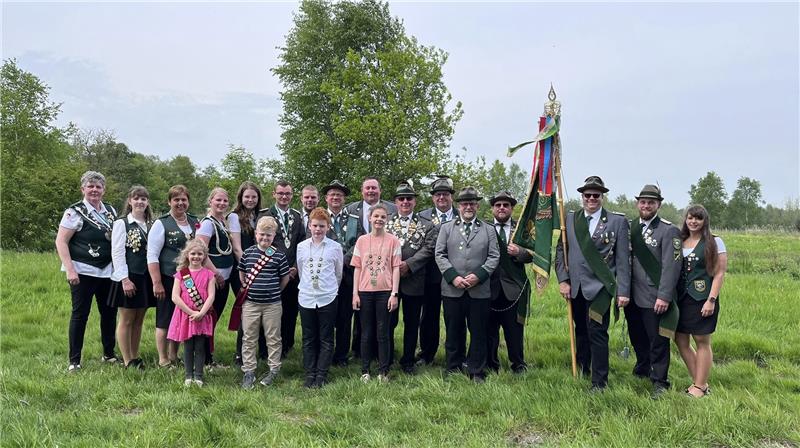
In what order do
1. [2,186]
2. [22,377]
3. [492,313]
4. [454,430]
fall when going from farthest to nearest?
[2,186] → [492,313] → [22,377] → [454,430]

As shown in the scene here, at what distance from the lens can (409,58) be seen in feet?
76.4

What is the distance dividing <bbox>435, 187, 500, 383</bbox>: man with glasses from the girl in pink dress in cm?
256

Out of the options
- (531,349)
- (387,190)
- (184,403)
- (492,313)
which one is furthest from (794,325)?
(387,190)

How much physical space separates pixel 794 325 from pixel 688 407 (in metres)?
4.79

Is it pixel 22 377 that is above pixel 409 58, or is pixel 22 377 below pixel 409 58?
below

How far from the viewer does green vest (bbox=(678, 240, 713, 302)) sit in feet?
16.3

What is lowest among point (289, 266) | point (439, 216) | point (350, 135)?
point (289, 266)

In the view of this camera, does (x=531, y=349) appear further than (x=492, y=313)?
Yes

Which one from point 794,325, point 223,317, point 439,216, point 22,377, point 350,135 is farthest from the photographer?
point 350,135

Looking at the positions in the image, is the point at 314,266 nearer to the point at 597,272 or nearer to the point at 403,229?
the point at 403,229

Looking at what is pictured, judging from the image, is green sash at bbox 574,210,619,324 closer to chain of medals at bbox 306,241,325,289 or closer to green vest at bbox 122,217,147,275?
chain of medals at bbox 306,241,325,289

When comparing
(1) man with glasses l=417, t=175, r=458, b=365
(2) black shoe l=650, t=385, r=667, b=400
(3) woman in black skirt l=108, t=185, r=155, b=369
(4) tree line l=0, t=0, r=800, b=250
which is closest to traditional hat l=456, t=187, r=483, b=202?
(1) man with glasses l=417, t=175, r=458, b=365

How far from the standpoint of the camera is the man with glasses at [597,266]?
5.14 m

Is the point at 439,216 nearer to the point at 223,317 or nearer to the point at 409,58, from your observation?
the point at 223,317
